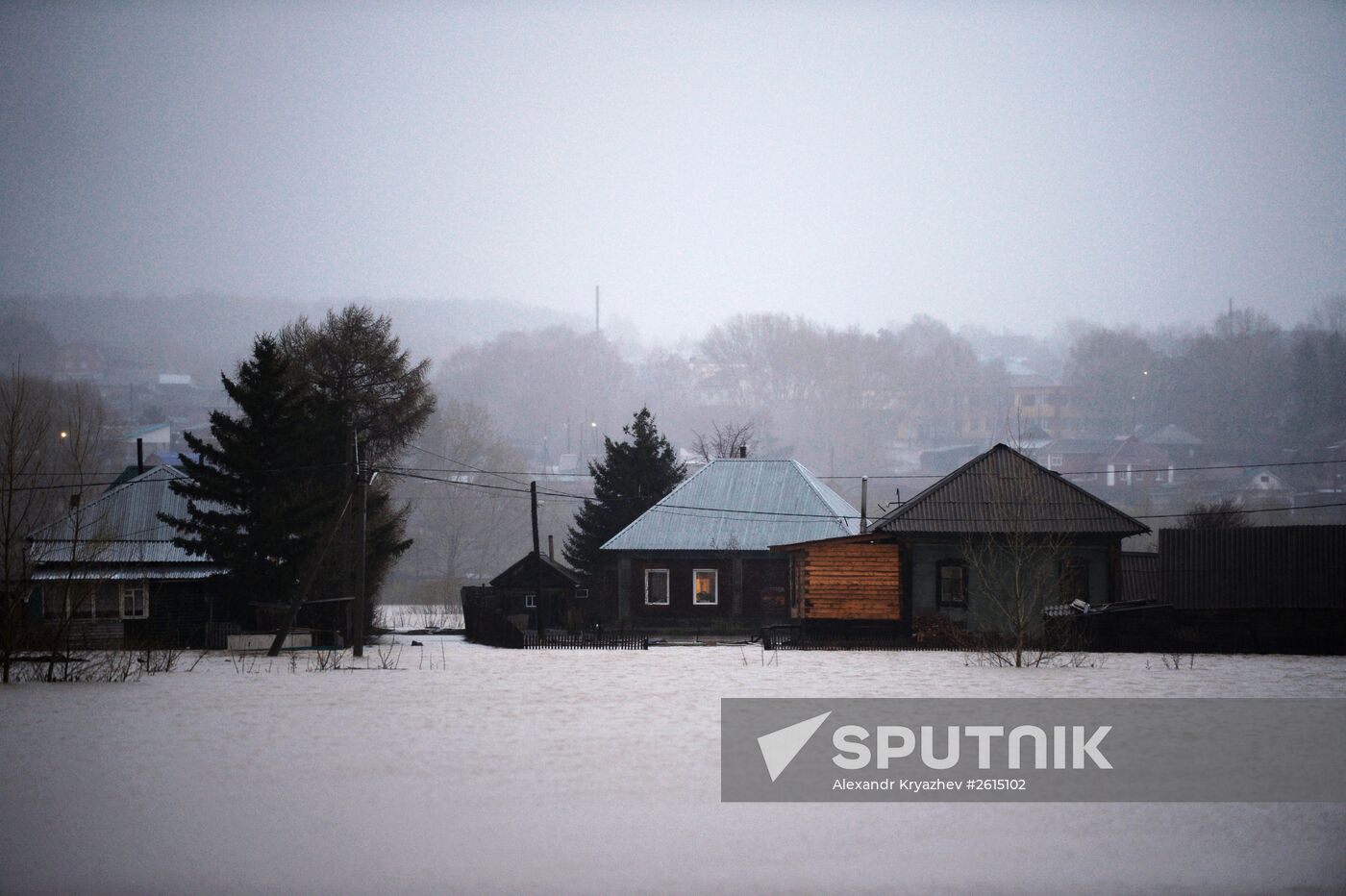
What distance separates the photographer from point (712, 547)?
165 feet

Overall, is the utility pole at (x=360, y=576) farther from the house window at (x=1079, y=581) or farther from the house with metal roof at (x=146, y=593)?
the house window at (x=1079, y=581)

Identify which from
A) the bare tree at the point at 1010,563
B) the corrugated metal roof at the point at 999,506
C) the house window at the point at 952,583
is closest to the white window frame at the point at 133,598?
the corrugated metal roof at the point at 999,506

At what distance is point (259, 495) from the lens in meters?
40.9

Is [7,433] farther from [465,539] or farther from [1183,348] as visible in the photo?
[1183,348]

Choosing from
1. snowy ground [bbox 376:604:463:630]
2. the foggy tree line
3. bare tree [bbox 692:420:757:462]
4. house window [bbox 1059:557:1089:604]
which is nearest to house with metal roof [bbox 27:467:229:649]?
snowy ground [bbox 376:604:463:630]

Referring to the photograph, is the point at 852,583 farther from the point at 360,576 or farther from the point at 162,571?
the point at 162,571

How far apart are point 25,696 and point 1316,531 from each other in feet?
112

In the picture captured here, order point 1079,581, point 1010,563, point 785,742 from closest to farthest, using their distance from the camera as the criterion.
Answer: point 785,742 < point 1010,563 < point 1079,581

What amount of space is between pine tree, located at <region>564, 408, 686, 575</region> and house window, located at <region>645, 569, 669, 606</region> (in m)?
8.04

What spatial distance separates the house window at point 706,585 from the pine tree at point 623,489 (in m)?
8.97

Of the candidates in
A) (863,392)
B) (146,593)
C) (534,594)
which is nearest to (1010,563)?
(534,594)

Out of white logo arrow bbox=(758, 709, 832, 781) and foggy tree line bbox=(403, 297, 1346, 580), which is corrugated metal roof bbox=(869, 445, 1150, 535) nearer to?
white logo arrow bbox=(758, 709, 832, 781)

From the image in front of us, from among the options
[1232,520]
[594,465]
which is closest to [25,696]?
[594,465]

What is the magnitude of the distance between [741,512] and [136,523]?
23450 millimetres
